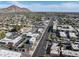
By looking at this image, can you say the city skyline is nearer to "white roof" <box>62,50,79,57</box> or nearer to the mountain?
the mountain

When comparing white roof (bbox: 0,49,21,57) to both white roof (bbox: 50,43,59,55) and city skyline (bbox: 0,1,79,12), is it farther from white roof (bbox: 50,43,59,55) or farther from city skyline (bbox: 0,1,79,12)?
city skyline (bbox: 0,1,79,12)

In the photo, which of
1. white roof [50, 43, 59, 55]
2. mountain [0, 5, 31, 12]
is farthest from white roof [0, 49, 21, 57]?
mountain [0, 5, 31, 12]

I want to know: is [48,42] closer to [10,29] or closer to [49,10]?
[49,10]

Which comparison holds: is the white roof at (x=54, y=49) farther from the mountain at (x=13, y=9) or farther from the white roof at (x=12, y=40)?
the mountain at (x=13, y=9)

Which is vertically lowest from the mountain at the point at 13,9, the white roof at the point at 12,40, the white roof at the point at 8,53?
the white roof at the point at 8,53

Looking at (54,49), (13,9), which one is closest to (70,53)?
(54,49)

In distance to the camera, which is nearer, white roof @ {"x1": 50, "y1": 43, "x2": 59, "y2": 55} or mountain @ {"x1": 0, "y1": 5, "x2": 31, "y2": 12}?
white roof @ {"x1": 50, "y1": 43, "x2": 59, "y2": 55}

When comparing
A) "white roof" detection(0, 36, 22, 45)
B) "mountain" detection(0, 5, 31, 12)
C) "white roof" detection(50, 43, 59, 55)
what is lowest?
"white roof" detection(50, 43, 59, 55)

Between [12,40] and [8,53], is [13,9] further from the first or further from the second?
[8,53]

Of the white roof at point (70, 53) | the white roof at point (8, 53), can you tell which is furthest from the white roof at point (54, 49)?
the white roof at point (8, 53)

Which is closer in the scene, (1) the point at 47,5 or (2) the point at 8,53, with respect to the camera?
(2) the point at 8,53

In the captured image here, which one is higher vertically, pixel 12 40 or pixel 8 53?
pixel 12 40

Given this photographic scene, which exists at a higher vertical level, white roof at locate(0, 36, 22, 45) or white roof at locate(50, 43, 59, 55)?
white roof at locate(0, 36, 22, 45)
